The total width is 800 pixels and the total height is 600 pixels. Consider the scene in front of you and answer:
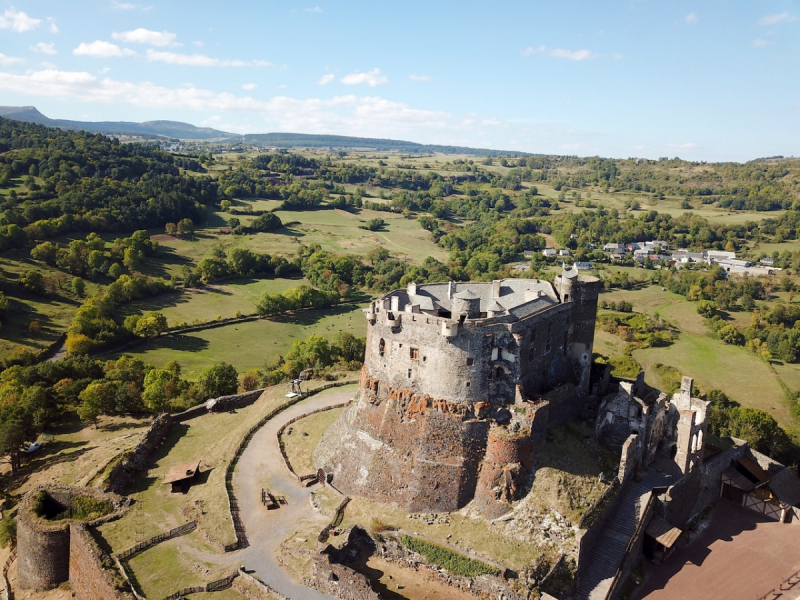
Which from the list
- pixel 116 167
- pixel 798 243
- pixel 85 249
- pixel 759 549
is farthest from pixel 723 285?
pixel 116 167

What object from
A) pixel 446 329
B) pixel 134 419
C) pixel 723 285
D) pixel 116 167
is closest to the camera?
pixel 446 329

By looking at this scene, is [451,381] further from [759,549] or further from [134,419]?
[134,419]

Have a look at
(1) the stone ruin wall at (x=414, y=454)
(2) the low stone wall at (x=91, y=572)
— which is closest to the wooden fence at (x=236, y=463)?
(2) the low stone wall at (x=91, y=572)

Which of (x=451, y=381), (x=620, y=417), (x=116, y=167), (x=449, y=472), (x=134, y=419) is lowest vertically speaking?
(x=134, y=419)

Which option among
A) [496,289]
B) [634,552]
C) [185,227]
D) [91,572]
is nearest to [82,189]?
[185,227]

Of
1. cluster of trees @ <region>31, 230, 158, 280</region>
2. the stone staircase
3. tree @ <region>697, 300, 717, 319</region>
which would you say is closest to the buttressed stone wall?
the stone staircase

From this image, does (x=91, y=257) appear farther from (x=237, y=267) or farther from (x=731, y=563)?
(x=731, y=563)

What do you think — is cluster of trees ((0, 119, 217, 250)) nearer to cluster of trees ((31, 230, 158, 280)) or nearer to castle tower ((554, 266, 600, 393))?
cluster of trees ((31, 230, 158, 280))

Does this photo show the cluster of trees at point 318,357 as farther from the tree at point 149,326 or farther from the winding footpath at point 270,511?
the tree at point 149,326
